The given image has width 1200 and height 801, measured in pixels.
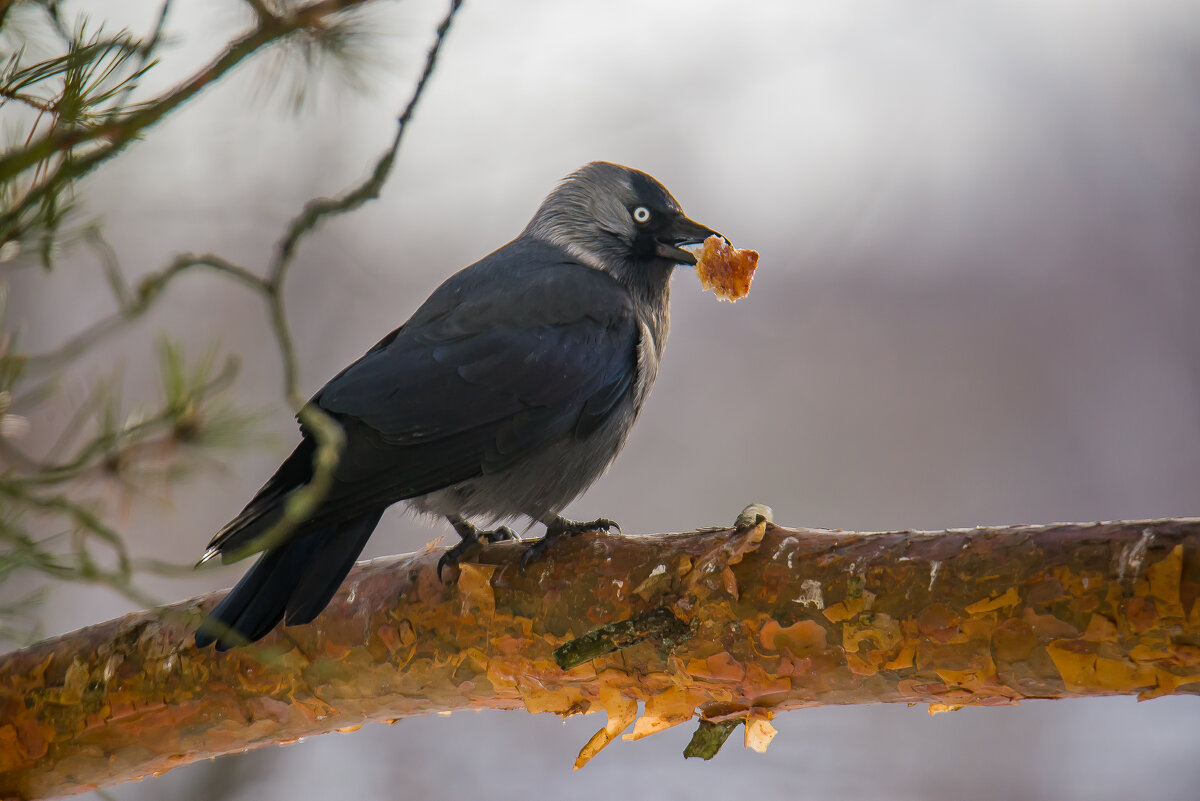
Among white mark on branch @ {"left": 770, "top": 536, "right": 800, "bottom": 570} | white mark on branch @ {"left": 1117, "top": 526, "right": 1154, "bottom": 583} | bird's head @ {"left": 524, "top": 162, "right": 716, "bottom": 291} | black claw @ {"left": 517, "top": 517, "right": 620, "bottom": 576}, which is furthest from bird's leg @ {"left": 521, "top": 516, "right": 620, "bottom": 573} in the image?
white mark on branch @ {"left": 1117, "top": 526, "right": 1154, "bottom": 583}

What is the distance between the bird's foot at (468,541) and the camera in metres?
2.15

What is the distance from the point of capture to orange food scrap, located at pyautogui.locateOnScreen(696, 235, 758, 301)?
2.79 metres

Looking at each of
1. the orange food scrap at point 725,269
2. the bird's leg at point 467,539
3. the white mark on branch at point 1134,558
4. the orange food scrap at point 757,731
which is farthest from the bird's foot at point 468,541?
the white mark on branch at point 1134,558

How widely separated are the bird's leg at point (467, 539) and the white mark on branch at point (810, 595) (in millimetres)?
740

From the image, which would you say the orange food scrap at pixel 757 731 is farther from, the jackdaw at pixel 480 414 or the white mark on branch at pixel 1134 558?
the white mark on branch at pixel 1134 558

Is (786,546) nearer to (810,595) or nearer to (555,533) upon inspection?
(810,595)

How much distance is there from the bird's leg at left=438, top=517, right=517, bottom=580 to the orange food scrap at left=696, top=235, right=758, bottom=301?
86 cm

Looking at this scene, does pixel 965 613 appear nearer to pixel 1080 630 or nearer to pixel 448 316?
pixel 1080 630

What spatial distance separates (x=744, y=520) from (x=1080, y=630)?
577 millimetres

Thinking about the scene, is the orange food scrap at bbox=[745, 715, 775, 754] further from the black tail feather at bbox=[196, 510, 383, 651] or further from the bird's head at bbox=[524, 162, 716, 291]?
the bird's head at bbox=[524, 162, 716, 291]

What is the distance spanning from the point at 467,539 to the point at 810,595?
3.21ft

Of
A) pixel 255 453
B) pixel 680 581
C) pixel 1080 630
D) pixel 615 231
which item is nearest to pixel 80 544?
pixel 255 453

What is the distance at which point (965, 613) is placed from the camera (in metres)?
1.59

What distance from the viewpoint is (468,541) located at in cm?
239
